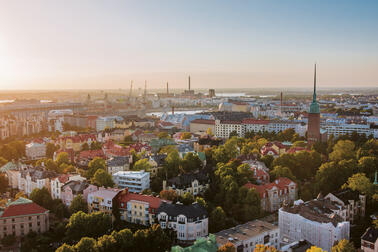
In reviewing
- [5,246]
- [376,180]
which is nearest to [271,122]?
[376,180]

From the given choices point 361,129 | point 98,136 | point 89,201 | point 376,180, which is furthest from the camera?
point 361,129

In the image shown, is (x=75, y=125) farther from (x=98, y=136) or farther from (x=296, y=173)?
(x=296, y=173)

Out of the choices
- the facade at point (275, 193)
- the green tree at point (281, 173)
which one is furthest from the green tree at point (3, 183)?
the green tree at point (281, 173)

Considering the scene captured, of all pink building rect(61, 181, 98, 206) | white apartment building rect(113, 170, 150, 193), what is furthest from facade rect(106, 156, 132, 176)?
pink building rect(61, 181, 98, 206)

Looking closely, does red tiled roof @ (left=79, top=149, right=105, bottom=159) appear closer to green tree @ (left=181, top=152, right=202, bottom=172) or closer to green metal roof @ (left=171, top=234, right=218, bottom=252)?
green tree @ (left=181, top=152, right=202, bottom=172)

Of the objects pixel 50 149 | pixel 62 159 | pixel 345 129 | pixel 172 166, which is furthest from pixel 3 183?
pixel 345 129
